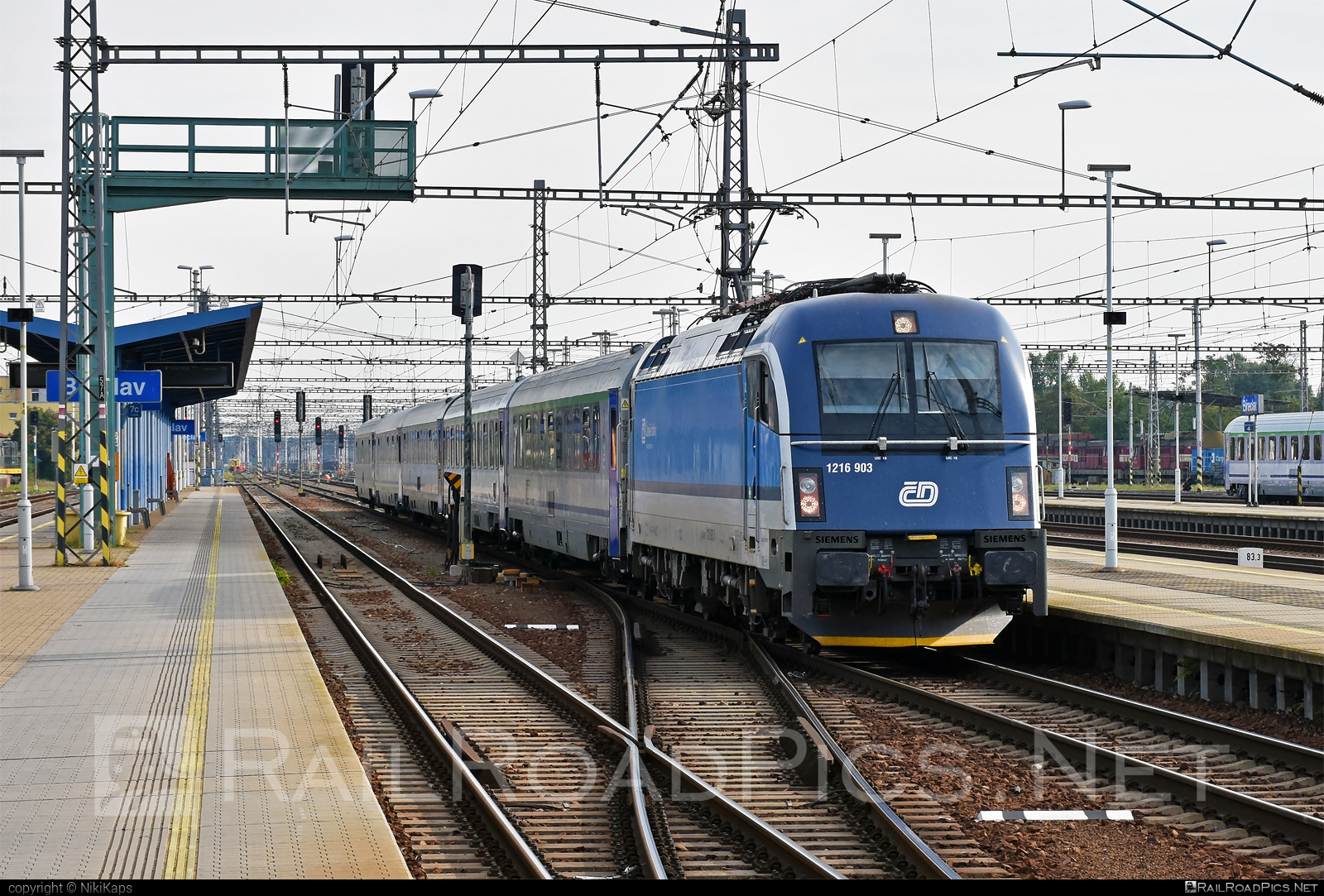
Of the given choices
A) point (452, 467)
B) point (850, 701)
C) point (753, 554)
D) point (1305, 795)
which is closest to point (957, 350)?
point (753, 554)

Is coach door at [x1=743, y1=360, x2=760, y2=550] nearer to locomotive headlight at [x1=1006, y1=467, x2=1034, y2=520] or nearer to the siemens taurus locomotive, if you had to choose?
the siemens taurus locomotive

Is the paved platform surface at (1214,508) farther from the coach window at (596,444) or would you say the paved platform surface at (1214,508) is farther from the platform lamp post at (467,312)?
the coach window at (596,444)

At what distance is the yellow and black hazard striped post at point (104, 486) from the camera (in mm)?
26828

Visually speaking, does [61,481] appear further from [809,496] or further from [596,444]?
[809,496]

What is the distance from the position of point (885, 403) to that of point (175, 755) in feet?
24.0

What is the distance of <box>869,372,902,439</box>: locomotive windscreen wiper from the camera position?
13719 mm

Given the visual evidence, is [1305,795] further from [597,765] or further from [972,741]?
[597,765]

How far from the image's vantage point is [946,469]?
45.2ft

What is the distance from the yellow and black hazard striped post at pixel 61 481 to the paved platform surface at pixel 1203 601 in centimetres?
1654

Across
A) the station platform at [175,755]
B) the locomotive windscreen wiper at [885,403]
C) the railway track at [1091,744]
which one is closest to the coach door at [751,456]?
the locomotive windscreen wiper at [885,403]

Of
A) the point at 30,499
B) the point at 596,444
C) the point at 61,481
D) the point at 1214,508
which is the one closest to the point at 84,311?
the point at 61,481

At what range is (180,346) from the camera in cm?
4125

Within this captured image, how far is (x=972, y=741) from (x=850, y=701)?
186 centimetres

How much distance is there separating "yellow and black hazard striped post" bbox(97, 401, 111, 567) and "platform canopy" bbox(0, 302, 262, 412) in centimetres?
261
